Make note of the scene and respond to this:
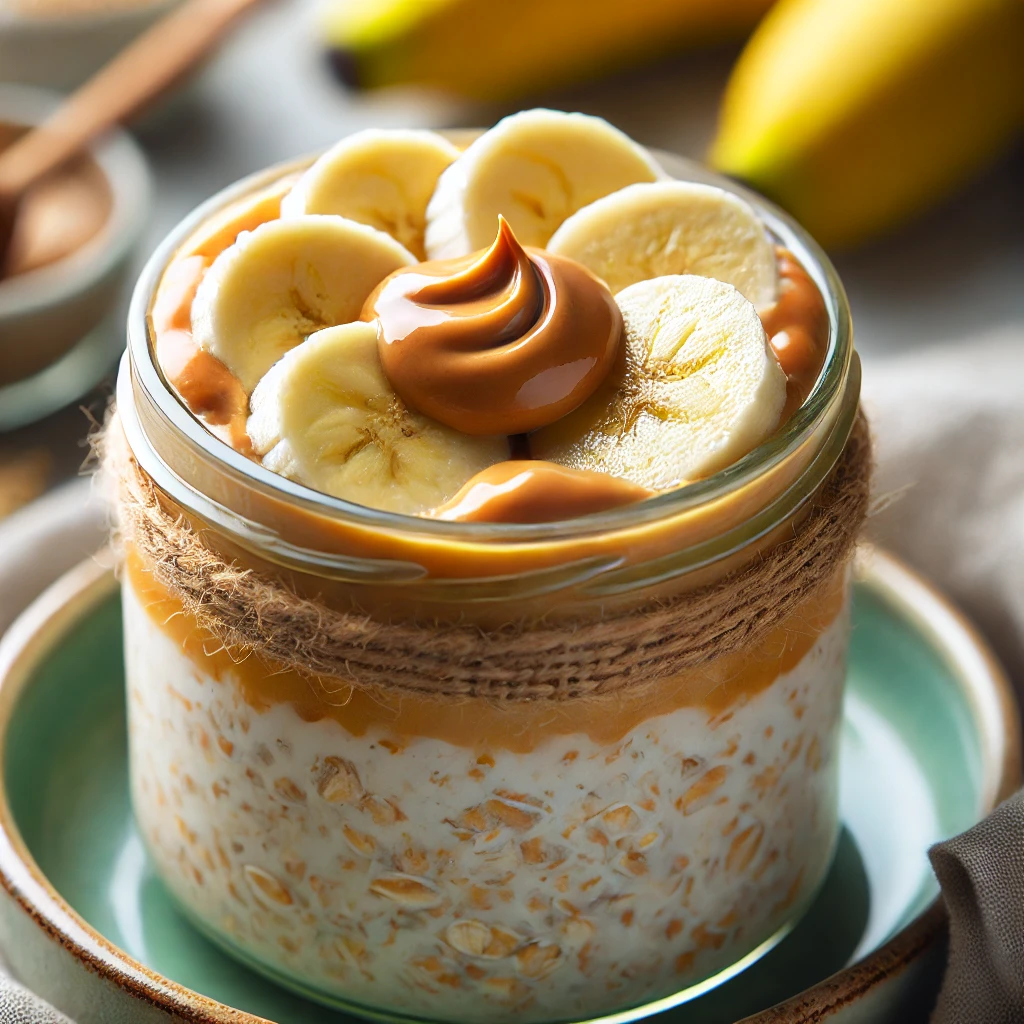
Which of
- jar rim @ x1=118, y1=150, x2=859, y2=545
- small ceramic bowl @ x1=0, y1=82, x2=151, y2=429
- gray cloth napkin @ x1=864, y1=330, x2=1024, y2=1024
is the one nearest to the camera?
jar rim @ x1=118, y1=150, x2=859, y2=545

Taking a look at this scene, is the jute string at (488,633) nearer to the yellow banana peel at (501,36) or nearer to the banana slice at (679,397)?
the banana slice at (679,397)

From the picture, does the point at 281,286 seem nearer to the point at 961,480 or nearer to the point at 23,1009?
the point at 23,1009

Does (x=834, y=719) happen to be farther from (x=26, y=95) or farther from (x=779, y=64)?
(x=26, y=95)

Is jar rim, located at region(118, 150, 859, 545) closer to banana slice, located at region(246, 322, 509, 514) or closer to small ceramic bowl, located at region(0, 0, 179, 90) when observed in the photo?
banana slice, located at region(246, 322, 509, 514)

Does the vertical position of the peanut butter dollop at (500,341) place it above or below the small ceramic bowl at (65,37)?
above

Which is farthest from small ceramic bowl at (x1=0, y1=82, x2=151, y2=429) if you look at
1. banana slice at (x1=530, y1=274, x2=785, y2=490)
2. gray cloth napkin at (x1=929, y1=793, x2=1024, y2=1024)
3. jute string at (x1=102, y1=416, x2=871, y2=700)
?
gray cloth napkin at (x1=929, y1=793, x2=1024, y2=1024)

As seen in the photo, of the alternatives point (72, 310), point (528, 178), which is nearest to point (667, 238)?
point (528, 178)

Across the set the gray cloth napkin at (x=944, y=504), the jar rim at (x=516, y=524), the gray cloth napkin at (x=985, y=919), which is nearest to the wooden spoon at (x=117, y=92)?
the gray cloth napkin at (x=944, y=504)

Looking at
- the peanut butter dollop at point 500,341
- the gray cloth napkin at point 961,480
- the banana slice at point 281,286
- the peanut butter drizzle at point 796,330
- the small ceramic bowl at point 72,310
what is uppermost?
the banana slice at point 281,286
